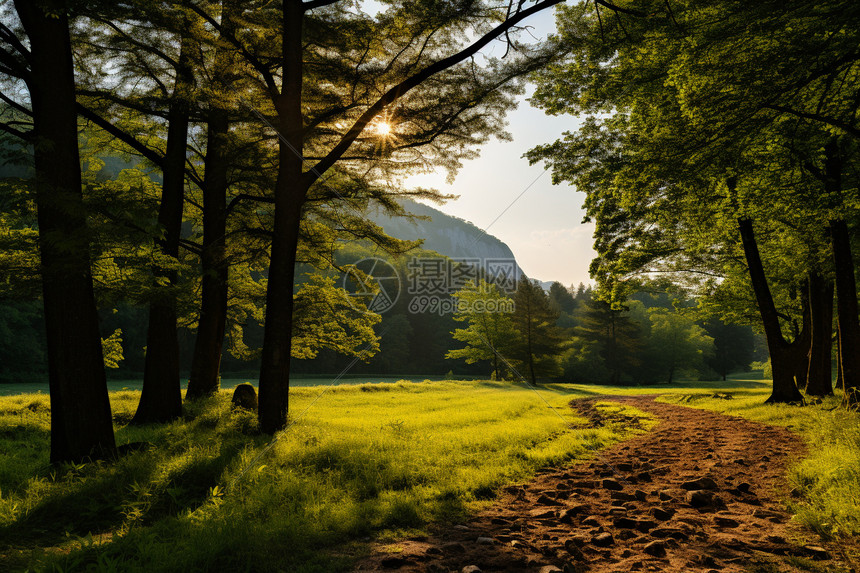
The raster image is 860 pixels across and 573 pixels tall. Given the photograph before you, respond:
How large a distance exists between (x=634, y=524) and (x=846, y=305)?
1177cm

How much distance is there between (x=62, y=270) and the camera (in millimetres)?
5789

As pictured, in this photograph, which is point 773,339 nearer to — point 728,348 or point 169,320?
point 169,320

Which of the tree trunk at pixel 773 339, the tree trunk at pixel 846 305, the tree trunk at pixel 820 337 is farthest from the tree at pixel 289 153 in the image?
the tree trunk at pixel 820 337

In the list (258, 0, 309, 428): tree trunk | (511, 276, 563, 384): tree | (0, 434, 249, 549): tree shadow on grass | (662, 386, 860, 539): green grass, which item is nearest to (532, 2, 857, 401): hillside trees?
(662, 386, 860, 539): green grass

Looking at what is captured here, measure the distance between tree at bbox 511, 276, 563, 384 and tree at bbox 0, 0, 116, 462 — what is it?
1468 inches

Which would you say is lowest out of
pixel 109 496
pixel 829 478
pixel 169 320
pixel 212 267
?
pixel 109 496

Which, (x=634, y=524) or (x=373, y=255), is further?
(x=373, y=255)

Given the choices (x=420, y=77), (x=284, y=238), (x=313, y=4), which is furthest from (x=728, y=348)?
(x=313, y=4)

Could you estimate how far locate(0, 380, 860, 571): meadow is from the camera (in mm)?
3436

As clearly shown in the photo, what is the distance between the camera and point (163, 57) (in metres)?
9.74

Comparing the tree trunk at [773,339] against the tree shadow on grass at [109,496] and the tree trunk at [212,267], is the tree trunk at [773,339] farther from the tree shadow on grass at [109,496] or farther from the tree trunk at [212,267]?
the tree trunk at [212,267]

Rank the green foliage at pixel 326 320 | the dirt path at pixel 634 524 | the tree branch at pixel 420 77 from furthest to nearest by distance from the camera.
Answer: the green foliage at pixel 326 320 → the tree branch at pixel 420 77 → the dirt path at pixel 634 524

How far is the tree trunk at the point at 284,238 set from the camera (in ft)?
28.2

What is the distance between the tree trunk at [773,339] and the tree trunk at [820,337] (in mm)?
974
